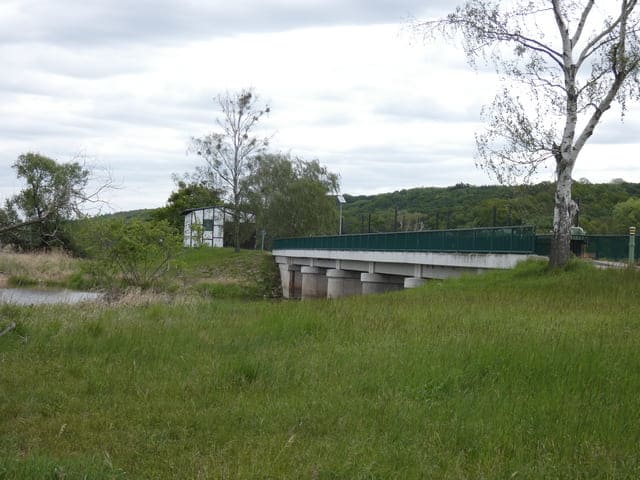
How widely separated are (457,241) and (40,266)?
32068 mm

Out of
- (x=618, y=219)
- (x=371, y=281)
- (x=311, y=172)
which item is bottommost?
(x=371, y=281)

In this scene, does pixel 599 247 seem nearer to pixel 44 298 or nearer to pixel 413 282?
pixel 413 282

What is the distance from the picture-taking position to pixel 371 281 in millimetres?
39031

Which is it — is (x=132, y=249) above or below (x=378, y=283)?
above

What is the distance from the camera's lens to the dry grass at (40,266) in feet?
149

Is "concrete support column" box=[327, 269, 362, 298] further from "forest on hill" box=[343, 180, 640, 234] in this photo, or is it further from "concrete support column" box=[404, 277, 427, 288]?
"concrete support column" box=[404, 277, 427, 288]

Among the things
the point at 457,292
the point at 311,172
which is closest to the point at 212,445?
A: the point at 457,292

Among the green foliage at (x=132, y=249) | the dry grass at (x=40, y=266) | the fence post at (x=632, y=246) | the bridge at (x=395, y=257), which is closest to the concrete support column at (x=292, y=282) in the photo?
the bridge at (x=395, y=257)

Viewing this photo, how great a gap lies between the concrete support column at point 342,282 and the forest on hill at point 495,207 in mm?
4847

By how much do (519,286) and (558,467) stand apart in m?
14.9

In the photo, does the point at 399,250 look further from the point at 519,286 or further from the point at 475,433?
the point at 475,433

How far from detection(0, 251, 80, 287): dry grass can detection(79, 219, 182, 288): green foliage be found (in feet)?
67.3

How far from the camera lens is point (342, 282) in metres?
46.6

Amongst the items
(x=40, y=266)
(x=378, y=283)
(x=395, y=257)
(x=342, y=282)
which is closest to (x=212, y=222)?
(x=40, y=266)
